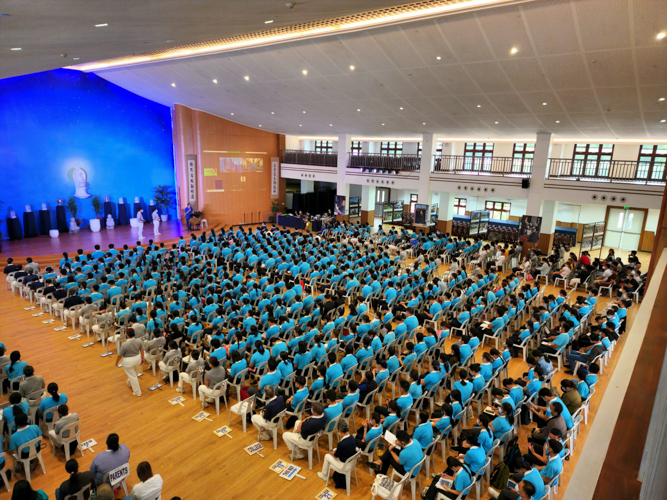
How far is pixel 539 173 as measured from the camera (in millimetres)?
17953

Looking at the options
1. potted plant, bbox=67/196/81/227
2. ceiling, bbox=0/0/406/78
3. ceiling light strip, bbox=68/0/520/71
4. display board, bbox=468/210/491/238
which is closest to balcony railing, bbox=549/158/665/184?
display board, bbox=468/210/491/238

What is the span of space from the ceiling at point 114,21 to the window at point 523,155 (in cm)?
1730

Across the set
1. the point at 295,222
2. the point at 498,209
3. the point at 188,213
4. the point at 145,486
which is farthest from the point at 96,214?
the point at 498,209

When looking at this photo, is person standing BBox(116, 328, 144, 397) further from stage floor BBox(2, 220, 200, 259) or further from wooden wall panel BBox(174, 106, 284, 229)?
wooden wall panel BBox(174, 106, 284, 229)

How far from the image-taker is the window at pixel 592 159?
20.3 metres

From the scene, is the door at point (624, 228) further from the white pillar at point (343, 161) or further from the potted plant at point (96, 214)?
the potted plant at point (96, 214)

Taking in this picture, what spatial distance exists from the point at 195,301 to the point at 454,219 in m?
17.7

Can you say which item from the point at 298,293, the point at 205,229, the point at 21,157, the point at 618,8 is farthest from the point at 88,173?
the point at 618,8

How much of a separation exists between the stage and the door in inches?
867

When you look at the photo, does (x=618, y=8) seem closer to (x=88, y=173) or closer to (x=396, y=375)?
(x=396, y=375)

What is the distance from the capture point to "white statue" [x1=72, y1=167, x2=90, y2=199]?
20.4 m

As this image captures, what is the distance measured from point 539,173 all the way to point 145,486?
18.3 m

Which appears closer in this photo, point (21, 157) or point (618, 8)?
point (618, 8)

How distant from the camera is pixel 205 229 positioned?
927 inches
